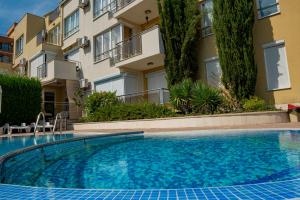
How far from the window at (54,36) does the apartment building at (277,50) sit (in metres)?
22.6

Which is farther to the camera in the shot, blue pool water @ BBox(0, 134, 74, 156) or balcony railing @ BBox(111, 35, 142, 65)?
balcony railing @ BBox(111, 35, 142, 65)

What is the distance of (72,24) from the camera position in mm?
27281

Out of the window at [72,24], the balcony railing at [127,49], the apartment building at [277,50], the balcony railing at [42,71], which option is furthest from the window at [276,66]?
the balcony railing at [42,71]

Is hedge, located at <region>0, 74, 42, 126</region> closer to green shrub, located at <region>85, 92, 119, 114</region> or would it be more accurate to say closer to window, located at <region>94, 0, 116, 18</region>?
green shrub, located at <region>85, 92, 119, 114</region>

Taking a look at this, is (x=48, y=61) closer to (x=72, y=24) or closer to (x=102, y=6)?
(x=72, y=24)

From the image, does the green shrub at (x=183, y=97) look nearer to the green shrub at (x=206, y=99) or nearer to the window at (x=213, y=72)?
the green shrub at (x=206, y=99)

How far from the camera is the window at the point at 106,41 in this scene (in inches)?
840

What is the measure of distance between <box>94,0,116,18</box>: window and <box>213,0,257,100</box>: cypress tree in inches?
449

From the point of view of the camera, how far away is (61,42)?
2817 centimetres

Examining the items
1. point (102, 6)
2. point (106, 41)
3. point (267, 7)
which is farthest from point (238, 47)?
point (102, 6)

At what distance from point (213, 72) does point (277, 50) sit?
3.89m

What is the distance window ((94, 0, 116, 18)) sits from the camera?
22.2m

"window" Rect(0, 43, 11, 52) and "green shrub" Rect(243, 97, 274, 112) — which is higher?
"window" Rect(0, 43, 11, 52)

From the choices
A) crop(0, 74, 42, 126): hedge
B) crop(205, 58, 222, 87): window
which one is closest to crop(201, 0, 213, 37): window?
crop(205, 58, 222, 87): window
